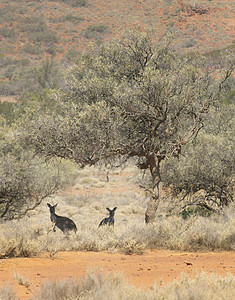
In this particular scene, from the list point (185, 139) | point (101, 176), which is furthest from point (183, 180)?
point (101, 176)

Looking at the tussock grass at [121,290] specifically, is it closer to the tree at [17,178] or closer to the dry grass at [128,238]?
the dry grass at [128,238]

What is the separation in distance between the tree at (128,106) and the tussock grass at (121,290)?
4.99 m

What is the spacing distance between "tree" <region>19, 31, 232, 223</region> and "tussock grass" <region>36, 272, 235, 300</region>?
499 centimetres

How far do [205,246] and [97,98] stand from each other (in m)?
4.42

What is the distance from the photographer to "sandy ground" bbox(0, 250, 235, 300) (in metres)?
5.56

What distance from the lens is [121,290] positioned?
4.25 meters

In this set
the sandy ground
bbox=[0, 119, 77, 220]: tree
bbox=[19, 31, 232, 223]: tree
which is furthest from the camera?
bbox=[0, 119, 77, 220]: tree

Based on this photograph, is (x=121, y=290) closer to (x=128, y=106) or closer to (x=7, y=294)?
(x=7, y=294)

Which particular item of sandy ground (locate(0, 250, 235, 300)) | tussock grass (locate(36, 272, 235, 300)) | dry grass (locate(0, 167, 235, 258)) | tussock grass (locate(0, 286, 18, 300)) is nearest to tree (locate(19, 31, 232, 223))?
dry grass (locate(0, 167, 235, 258))

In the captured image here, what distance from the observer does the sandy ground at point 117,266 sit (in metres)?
5.56

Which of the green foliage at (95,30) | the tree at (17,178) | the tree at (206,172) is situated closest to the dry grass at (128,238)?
the tree at (206,172)

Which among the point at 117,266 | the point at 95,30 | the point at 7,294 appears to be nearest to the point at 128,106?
the point at 117,266

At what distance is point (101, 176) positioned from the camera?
105 feet

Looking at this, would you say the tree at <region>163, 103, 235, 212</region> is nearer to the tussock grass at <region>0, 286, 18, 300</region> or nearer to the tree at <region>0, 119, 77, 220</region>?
the tree at <region>0, 119, 77, 220</region>
